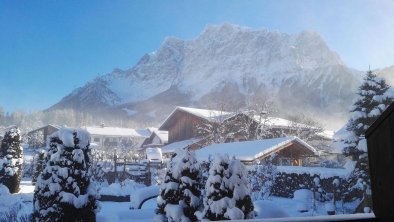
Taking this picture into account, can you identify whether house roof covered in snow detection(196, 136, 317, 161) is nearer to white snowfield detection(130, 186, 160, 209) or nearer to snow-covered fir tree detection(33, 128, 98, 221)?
white snowfield detection(130, 186, 160, 209)

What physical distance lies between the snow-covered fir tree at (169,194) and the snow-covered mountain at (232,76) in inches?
1443

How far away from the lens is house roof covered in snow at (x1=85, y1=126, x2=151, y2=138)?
35.5 metres

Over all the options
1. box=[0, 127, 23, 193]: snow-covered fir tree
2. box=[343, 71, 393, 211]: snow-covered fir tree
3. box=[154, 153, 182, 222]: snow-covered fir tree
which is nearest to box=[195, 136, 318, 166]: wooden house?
box=[343, 71, 393, 211]: snow-covered fir tree

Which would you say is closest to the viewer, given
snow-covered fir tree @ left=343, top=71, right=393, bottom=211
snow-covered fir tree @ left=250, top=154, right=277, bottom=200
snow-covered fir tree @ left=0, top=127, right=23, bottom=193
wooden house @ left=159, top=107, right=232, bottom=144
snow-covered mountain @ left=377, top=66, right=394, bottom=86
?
snow-covered fir tree @ left=343, top=71, right=393, bottom=211

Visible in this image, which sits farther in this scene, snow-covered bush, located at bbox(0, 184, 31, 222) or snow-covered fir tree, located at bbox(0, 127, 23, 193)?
snow-covered fir tree, located at bbox(0, 127, 23, 193)

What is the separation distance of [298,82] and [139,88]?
42.2 m

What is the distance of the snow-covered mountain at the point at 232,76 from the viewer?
179 ft

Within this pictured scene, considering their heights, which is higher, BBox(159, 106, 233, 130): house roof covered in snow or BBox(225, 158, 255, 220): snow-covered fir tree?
BBox(159, 106, 233, 130): house roof covered in snow

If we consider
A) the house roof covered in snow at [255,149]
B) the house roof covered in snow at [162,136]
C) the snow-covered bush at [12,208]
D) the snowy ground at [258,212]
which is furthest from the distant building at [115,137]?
the snowy ground at [258,212]

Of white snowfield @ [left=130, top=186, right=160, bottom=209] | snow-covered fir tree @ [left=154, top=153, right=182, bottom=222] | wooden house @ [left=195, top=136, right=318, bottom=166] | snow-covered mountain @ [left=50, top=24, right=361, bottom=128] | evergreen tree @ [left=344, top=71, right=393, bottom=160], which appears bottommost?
white snowfield @ [left=130, top=186, right=160, bottom=209]

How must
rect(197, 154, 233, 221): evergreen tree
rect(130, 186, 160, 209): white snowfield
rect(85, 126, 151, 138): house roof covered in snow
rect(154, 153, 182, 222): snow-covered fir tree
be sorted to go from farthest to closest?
rect(85, 126, 151, 138): house roof covered in snow
rect(130, 186, 160, 209): white snowfield
rect(154, 153, 182, 222): snow-covered fir tree
rect(197, 154, 233, 221): evergreen tree

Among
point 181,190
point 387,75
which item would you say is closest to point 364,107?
point 387,75

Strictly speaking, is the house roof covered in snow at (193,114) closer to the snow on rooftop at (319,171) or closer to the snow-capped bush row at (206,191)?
the snow on rooftop at (319,171)

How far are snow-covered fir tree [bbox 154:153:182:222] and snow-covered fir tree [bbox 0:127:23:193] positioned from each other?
1069cm
